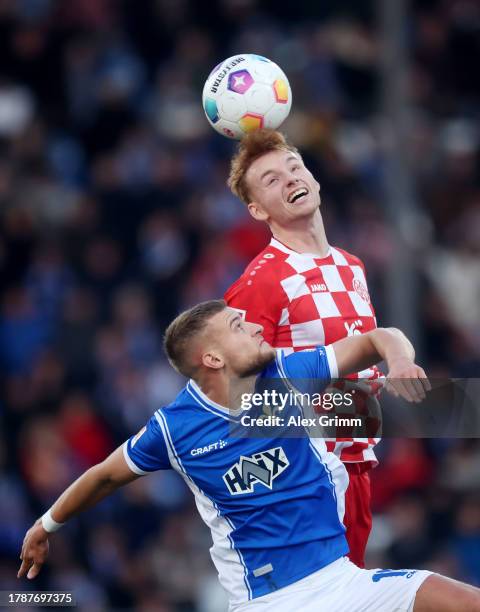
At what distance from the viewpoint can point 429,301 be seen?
37.6 feet

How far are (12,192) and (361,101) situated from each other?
3518 millimetres

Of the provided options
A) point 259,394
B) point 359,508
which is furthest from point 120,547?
point 259,394

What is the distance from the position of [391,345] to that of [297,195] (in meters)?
1.31

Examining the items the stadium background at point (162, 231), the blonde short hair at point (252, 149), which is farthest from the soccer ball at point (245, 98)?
the stadium background at point (162, 231)

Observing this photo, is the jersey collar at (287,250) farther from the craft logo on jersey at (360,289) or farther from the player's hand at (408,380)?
the player's hand at (408,380)

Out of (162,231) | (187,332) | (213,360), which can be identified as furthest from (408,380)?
(162,231)

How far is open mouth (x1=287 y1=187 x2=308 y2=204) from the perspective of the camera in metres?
6.01

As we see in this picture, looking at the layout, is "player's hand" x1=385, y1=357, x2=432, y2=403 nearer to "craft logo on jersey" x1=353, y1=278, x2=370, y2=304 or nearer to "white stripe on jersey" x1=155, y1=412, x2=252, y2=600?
"white stripe on jersey" x1=155, y1=412, x2=252, y2=600

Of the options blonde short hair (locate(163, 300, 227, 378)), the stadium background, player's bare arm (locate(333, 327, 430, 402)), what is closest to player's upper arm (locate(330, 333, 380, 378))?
player's bare arm (locate(333, 327, 430, 402))

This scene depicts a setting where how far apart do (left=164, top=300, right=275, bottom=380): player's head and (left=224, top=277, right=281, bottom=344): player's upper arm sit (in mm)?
291

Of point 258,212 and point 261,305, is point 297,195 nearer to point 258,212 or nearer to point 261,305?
point 258,212

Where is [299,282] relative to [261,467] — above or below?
above

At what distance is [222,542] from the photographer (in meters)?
5.33

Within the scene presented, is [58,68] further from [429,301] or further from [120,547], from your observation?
[120,547]
